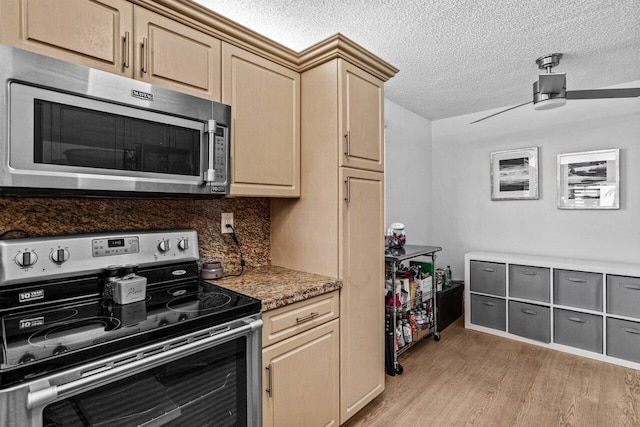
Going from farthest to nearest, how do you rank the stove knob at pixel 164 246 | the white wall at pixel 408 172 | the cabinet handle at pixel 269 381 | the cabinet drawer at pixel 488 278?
1. the white wall at pixel 408 172
2. the cabinet drawer at pixel 488 278
3. the stove knob at pixel 164 246
4. the cabinet handle at pixel 269 381

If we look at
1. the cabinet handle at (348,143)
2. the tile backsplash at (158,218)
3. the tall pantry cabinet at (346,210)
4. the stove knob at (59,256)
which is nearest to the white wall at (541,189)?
the tall pantry cabinet at (346,210)

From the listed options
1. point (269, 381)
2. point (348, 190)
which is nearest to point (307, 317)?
point (269, 381)

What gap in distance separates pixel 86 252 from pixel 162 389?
0.65m

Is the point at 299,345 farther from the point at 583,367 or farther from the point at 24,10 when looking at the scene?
the point at 583,367

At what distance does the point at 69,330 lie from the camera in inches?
41.9

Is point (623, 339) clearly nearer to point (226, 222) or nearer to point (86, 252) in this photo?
point (226, 222)

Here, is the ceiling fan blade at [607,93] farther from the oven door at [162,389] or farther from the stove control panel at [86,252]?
the stove control panel at [86,252]

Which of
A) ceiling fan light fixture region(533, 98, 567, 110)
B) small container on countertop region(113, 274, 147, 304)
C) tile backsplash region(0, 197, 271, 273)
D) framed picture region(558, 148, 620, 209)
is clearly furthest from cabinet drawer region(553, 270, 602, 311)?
small container on countertop region(113, 274, 147, 304)

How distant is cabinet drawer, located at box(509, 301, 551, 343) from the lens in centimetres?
304

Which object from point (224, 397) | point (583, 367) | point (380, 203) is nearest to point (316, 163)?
point (380, 203)

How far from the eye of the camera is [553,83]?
221 centimetres

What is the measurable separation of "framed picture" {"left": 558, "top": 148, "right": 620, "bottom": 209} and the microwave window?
348 centimetres

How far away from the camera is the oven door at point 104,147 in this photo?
1091mm

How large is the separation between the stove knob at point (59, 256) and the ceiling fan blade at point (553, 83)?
9.27 feet
